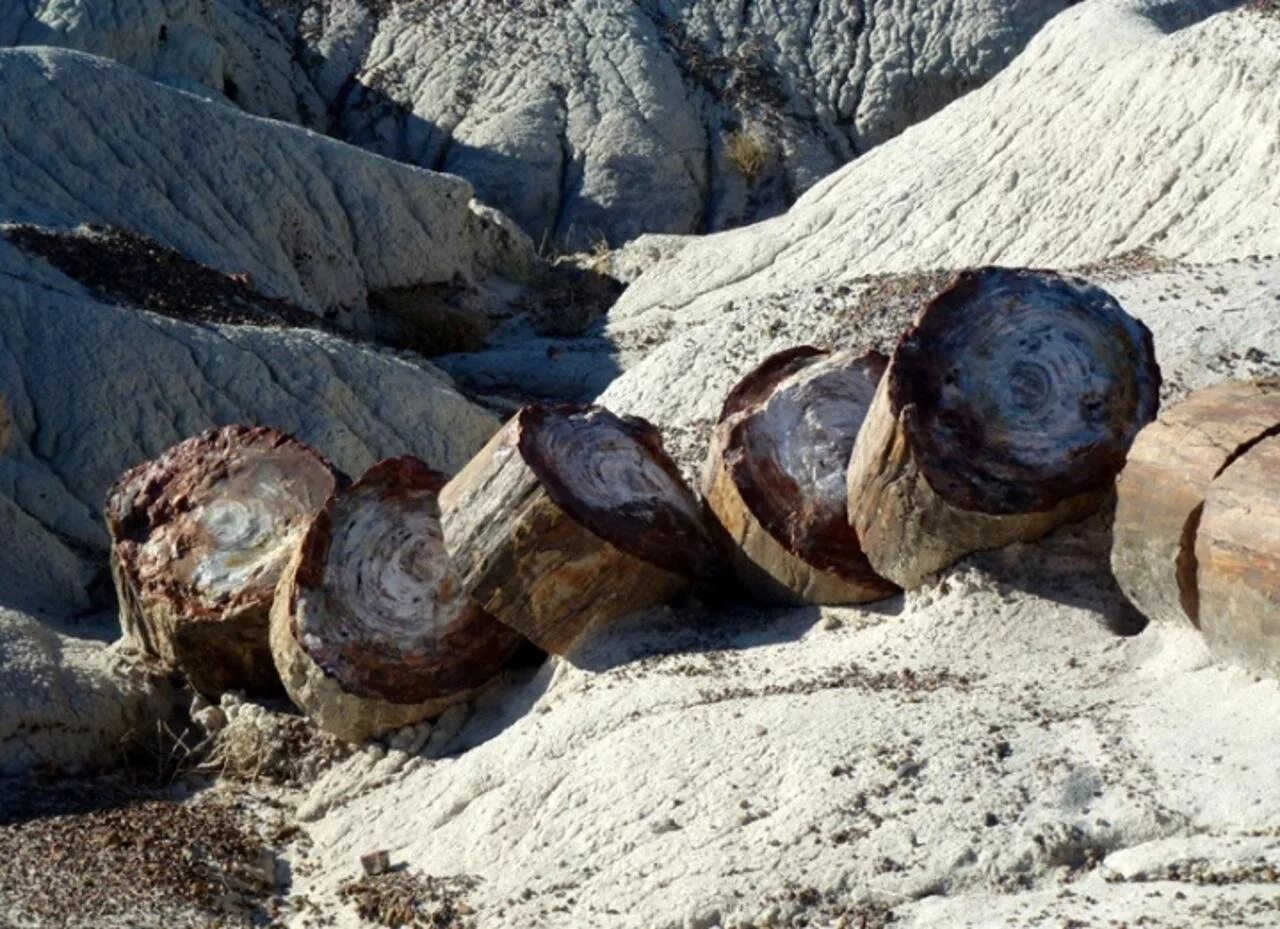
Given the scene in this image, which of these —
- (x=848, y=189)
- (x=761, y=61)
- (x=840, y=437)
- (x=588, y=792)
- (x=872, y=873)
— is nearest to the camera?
(x=872, y=873)

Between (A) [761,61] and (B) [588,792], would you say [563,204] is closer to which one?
(A) [761,61]

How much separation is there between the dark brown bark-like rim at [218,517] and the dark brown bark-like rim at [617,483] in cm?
115

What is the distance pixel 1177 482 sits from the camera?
695 centimetres

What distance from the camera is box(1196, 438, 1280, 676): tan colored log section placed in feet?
21.7

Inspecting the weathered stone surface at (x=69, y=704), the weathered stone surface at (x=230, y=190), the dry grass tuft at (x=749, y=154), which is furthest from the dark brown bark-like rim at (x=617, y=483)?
the dry grass tuft at (x=749, y=154)

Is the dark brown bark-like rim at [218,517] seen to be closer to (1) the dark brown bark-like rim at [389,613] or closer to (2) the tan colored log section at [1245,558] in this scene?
(1) the dark brown bark-like rim at [389,613]

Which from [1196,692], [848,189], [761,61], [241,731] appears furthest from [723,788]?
[761,61]

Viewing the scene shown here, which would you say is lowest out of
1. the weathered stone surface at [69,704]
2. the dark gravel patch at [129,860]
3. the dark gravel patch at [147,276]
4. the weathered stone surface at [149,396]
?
the dark gravel patch at [129,860]

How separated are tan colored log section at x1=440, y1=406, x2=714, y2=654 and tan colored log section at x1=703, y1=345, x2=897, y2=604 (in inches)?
8.8

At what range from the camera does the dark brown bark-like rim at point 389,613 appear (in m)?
8.37

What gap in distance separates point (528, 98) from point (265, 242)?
31.3 ft

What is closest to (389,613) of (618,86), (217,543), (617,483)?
(617,483)

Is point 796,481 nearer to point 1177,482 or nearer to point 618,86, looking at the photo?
point 1177,482

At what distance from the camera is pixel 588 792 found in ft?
24.2
